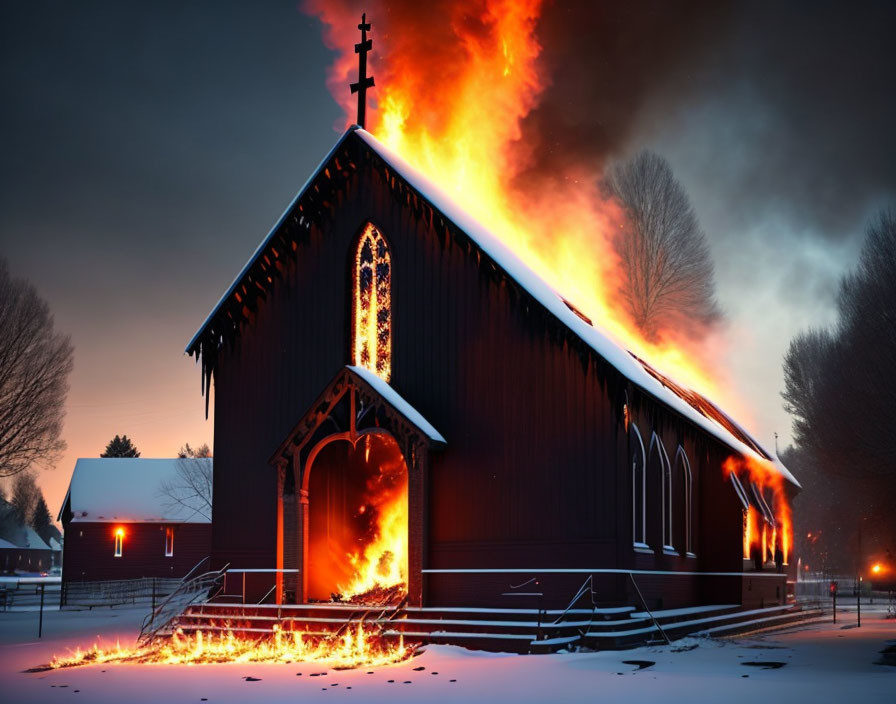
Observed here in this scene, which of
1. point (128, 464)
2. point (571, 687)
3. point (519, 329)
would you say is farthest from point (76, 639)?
point (128, 464)

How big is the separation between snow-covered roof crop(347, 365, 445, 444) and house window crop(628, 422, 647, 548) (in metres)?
4.00

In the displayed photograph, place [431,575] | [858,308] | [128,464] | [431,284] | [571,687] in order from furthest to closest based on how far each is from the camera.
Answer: [128,464], [858,308], [431,284], [431,575], [571,687]

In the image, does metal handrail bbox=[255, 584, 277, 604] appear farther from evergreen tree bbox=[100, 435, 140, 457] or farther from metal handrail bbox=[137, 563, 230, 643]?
evergreen tree bbox=[100, 435, 140, 457]

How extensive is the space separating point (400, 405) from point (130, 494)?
42082 mm

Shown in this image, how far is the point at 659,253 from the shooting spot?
1793 inches

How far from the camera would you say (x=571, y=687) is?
14.8 m

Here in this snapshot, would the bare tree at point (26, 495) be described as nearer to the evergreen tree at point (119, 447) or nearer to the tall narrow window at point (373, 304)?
the evergreen tree at point (119, 447)

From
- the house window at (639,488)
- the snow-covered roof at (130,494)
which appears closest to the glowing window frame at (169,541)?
the snow-covered roof at (130,494)

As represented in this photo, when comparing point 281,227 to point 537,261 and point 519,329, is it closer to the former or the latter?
point 519,329

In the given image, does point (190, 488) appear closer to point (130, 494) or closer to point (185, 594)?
point (130, 494)

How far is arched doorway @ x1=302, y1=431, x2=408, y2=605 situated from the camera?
25.4 meters

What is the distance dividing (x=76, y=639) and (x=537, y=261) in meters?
20.5

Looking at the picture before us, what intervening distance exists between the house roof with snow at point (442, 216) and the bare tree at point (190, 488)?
112ft

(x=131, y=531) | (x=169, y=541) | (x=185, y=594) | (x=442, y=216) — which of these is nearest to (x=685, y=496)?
(x=442, y=216)
